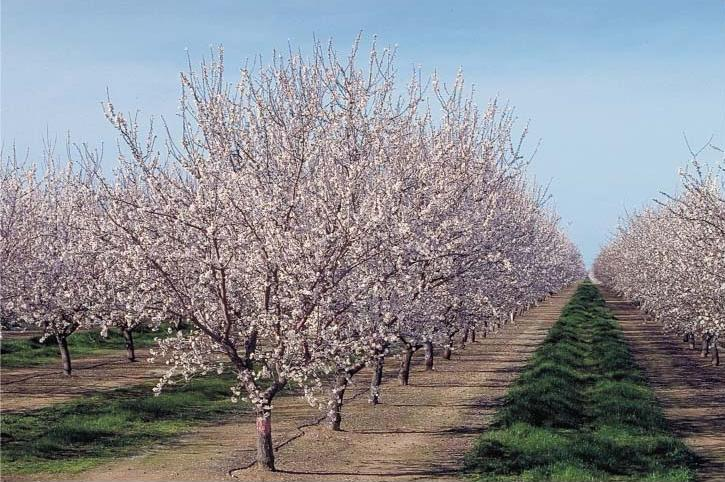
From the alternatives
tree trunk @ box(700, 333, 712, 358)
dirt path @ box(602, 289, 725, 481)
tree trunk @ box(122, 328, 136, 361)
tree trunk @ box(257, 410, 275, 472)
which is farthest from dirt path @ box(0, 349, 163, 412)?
tree trunk @ box(700, 333, 712, 358)

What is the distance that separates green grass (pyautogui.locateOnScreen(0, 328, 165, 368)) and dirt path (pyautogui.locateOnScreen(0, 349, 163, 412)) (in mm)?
1180

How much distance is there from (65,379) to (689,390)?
66.1 feet

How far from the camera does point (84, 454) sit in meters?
17.8

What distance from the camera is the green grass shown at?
33.5 m

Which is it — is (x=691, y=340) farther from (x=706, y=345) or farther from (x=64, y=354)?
(x=64, y=354)

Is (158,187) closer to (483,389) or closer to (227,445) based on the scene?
(227,445)

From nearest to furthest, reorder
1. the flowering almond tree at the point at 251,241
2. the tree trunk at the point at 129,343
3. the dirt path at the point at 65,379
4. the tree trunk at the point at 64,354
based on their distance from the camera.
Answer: the flowering almond tree at the point at 251,241, the dirt path at the point at 65,379, the tree trunk at the point at 64,354, the tree trunk at the point at 129,343

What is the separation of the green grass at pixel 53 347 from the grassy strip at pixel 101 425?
29.4ft

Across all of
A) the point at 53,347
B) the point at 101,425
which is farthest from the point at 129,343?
the point at 101,425

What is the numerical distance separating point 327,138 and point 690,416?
40.1ft

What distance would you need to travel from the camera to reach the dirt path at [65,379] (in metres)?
24.7

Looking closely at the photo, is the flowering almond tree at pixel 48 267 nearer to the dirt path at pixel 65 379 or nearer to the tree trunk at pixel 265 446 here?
the dirt path at pixel 65 379

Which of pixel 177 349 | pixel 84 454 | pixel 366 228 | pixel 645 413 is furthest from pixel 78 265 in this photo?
pixel 645 413

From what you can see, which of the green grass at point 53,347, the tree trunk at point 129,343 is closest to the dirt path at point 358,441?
the tree trunk at point 129,343
